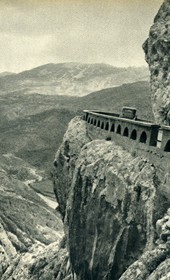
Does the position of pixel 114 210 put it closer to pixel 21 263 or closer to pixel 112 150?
pixel 112 150

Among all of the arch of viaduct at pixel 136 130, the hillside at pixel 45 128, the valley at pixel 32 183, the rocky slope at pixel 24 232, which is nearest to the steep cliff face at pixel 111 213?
the arch of viaduct at pixel 136 130

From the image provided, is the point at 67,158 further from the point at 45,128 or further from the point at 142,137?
the point at 45,128

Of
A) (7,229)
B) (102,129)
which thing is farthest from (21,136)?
(102,129)

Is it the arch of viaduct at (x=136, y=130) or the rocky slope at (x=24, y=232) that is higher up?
the arch of viaduct at (x=136, y=130)

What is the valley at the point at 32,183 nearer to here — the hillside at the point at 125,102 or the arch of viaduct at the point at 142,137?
the hillside at the point at 125,102

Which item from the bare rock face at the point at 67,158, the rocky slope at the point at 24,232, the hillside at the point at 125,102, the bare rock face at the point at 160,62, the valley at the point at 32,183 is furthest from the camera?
the hillside at the point at 125,102

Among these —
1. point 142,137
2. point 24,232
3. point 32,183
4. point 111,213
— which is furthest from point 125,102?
point 111,213

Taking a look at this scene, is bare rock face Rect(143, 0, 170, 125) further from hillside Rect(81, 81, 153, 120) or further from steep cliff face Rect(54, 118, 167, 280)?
hillside Rect(81, 81, 153, 120)
